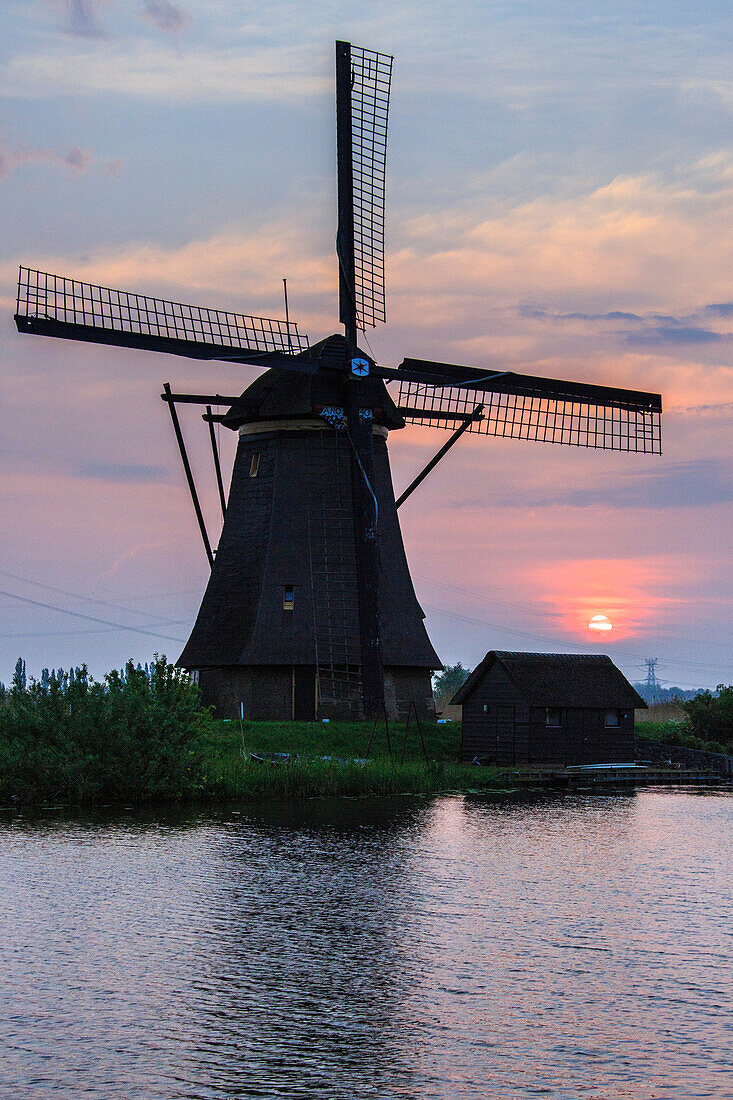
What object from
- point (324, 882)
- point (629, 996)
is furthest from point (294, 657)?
point (629, 996)

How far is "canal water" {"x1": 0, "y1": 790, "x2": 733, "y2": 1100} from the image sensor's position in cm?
1280

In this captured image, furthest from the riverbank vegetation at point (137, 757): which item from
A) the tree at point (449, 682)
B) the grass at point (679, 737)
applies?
the tree at point (449, 682)

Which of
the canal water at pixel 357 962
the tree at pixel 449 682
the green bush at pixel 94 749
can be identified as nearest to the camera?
the canal water at pixel 357 962

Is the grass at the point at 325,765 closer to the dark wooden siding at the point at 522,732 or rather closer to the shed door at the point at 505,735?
the dark wooden siding at the point at 522,732

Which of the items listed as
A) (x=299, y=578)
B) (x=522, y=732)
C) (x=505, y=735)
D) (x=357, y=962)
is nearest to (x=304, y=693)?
(x=299, y=578)

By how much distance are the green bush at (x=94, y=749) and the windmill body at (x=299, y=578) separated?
10221 millimetres

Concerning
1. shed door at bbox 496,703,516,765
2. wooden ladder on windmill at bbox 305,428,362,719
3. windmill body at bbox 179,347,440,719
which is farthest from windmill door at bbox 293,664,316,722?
shed door at bbox 496,703,516,765

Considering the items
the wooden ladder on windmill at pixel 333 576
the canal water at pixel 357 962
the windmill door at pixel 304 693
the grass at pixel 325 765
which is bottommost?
the canal water at pixel 357 962

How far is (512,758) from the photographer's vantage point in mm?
48875

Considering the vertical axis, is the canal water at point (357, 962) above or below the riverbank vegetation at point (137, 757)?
below

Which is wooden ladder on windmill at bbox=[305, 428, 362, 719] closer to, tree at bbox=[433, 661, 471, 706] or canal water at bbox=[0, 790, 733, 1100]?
canal water at bbox=[0, 790, 733, 1100]

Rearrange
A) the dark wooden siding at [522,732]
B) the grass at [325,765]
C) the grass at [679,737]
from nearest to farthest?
the grass at [325,765], the dark wooden siding at [522,732], the grass at [679,737]

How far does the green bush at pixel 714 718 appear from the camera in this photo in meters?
59.5

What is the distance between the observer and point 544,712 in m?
50.1
